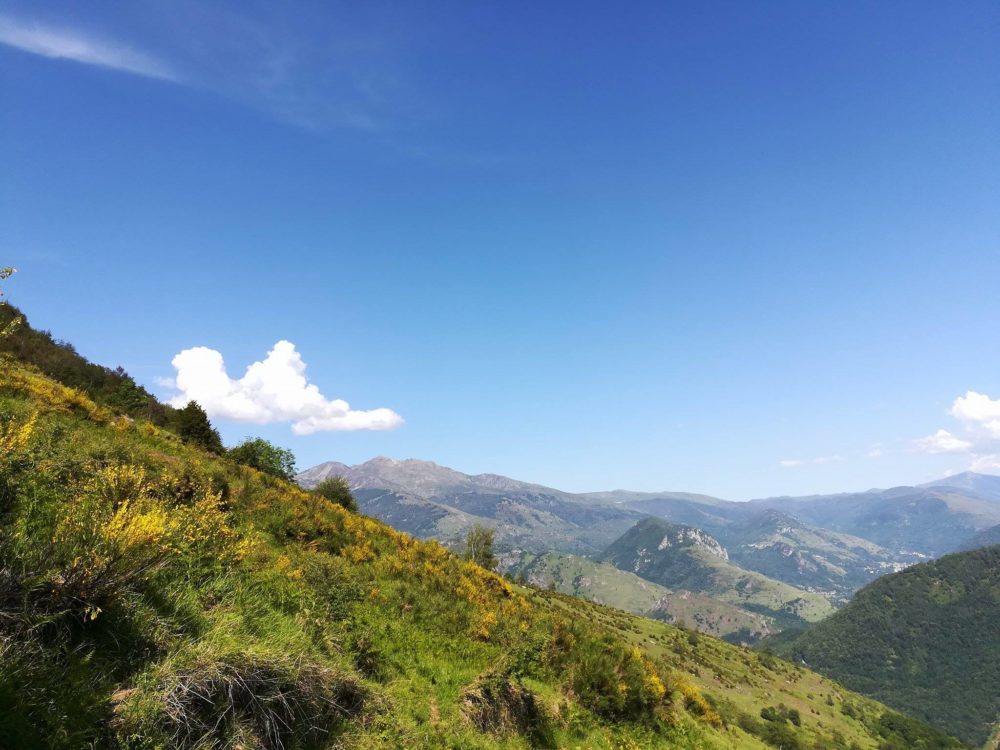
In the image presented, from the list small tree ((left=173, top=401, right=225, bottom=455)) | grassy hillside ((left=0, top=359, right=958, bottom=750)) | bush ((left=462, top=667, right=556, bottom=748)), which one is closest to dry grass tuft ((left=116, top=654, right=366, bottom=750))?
grassy hillside ((left=0, top=359, right=958, bottom=750))

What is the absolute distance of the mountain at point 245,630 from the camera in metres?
5.49

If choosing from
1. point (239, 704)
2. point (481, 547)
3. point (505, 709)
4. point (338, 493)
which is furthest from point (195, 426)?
point (481, 547)

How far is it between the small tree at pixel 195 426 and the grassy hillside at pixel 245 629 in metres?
12.0

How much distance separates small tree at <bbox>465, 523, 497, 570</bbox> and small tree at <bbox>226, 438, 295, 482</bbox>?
30.5 metres

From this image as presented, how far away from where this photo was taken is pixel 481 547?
267 feet

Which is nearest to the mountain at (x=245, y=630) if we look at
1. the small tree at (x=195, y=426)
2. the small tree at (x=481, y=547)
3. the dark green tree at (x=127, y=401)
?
the small tree at (x=195, y=426)

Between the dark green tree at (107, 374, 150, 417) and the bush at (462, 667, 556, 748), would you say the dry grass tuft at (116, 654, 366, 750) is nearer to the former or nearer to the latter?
the bush at (462, 667, 556, 748)

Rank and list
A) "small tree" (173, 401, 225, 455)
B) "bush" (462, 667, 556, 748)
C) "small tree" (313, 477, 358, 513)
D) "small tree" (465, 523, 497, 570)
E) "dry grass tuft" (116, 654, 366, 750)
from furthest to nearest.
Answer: "small tree" (465, 523, 497, 570), "small tree" (313, 477, 358, 513), "small tree" (173, 401, 225, 455), "bush" (462, 667, 556, 748), "dry grass tuft" (116, 654, 366, 750)

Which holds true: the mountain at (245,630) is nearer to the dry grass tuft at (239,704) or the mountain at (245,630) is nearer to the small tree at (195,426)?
the dry grass tuft at (239,704)

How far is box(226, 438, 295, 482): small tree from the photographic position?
41.5 m

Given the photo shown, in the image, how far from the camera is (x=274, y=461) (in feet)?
211

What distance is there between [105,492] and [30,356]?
4245 centimetres

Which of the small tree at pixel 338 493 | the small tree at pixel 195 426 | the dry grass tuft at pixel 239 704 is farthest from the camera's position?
the small tree at pixel 338 493

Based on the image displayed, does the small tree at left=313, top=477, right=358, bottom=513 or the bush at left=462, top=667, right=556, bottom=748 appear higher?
the small tree at left=313, top=477, right=358, bottom=513
